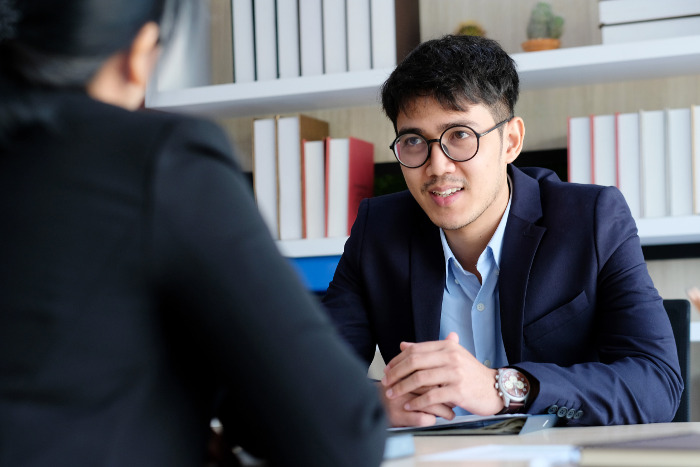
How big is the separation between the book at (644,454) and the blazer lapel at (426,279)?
792 millimetres

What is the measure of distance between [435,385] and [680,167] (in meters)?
1.19

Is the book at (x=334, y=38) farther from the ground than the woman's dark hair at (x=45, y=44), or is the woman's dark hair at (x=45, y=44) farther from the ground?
the book at (x=334, y=38)

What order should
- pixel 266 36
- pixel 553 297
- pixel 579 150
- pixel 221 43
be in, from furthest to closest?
pixel 221 43, pixel 266 36, pixel 579 150, pixel 553 297

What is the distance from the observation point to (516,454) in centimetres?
90

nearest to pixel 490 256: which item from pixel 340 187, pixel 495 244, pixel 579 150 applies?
pixel 495 244

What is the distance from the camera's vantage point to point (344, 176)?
2.30m

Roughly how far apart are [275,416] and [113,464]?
11cm

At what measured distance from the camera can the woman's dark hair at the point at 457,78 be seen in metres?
1.63

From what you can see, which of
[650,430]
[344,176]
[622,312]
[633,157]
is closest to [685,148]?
[633,157]

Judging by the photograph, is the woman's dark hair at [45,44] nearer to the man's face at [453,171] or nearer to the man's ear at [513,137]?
the man's face at [453,171]

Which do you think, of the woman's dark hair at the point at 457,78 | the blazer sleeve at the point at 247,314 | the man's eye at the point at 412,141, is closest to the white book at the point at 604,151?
the woman's dark hair at the point at 457,78

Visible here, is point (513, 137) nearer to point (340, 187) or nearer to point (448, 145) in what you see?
point (448, 145)

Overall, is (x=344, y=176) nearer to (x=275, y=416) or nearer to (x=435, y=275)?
(x=435, y=275)

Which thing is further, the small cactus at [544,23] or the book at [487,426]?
the small cactus at [544,23]
